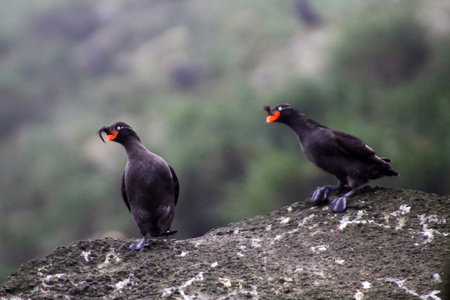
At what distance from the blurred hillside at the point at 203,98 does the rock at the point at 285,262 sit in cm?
1396

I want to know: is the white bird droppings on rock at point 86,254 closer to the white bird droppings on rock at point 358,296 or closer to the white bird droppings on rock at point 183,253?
the white bird droppings on rock at point 183,253

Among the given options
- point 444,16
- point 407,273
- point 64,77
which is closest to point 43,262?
point 407,273

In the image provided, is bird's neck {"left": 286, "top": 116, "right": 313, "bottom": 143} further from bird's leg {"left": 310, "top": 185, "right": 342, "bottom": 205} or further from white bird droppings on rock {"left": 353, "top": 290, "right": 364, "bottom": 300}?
white bird droppings on rock {"left": 353, "top": 290, "right": 364, "bottom": 300}

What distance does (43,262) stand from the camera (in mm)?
4414

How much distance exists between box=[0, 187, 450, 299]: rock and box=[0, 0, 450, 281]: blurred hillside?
550 inches

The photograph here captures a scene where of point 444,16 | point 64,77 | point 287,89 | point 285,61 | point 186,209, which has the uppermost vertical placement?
point 64,77

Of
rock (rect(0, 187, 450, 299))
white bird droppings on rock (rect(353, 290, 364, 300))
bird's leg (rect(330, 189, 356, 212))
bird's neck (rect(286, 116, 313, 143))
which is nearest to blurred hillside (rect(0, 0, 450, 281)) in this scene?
bird's neck (rect(286, 116, 313, 143))

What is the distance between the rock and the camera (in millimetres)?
3943

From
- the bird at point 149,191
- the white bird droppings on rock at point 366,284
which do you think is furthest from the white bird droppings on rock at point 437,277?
the bird at point 149,191

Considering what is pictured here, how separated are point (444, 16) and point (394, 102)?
226 inches

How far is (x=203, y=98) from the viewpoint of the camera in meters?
30.8

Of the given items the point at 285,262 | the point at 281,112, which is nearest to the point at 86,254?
the point at 285,262

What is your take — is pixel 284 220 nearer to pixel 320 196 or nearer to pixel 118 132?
pixel 320 196

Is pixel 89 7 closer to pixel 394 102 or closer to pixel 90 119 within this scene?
pixel 90 119
